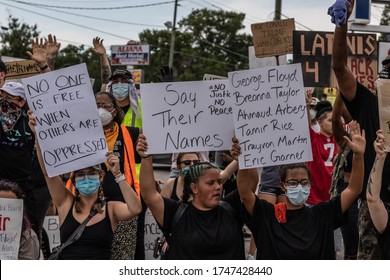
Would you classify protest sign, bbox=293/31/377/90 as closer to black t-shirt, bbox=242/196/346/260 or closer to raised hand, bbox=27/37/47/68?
raised hand, bbox=27/37/47/68

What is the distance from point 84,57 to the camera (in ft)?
241

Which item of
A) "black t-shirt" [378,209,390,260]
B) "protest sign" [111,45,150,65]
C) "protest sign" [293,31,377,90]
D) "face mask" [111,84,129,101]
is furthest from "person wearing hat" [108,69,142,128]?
"protest sign" [111,45,150,65]

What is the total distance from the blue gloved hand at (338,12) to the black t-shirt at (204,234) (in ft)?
4.27

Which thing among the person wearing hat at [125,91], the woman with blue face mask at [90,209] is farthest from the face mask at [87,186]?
the person wearing hat at [125,91]

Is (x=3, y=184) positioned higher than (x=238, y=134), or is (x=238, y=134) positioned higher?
(x=238, y=134)

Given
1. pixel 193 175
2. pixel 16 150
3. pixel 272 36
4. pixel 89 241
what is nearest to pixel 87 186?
pixel 89 241

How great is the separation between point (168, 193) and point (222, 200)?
1.51 meters

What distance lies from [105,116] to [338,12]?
204cm

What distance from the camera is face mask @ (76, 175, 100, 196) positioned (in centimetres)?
564

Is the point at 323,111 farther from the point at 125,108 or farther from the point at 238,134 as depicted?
the point at 238,134

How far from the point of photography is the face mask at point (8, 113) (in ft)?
21.4

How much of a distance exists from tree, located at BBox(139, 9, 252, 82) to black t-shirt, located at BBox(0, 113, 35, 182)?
163ft

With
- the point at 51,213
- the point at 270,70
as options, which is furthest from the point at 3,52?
the point at 270,70

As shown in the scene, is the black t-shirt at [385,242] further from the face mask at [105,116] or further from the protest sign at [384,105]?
the face mask at [105,116]
